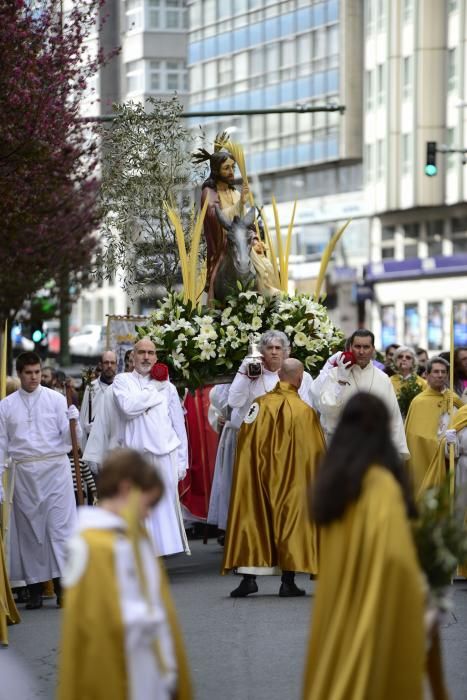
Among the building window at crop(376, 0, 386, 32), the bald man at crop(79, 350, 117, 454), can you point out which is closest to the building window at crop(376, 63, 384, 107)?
the building window at crop(376, 0, 386, 32)

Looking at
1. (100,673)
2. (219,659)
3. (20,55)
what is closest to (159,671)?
(100,673)

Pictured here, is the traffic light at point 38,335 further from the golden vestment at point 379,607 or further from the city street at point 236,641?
the golden vestment at point 379,607

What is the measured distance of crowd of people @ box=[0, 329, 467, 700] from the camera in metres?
5.46

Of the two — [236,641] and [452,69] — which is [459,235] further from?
[236,641]

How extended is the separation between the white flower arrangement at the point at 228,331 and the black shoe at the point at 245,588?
2.85m

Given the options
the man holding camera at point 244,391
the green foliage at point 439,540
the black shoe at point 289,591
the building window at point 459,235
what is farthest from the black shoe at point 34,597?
the building window at point 459,235

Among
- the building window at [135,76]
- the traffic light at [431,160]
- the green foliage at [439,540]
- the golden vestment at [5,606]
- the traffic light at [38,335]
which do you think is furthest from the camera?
the building window at [135,76]

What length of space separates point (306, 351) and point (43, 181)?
9.38 metres

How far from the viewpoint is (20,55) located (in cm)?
2100

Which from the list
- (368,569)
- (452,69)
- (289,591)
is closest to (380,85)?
(452,69)

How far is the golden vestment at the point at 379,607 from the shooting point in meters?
5.81

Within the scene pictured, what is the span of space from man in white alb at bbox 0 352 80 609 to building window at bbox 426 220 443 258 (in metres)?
47.9

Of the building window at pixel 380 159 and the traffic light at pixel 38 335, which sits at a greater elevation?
the building window at pixel 380 159

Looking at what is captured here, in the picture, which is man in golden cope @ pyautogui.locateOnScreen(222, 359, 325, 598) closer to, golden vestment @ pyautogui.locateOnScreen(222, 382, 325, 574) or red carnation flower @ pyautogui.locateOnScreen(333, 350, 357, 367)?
golden vestment @ pyautogui.locateOnScreen(222, 382, 325, 574)
